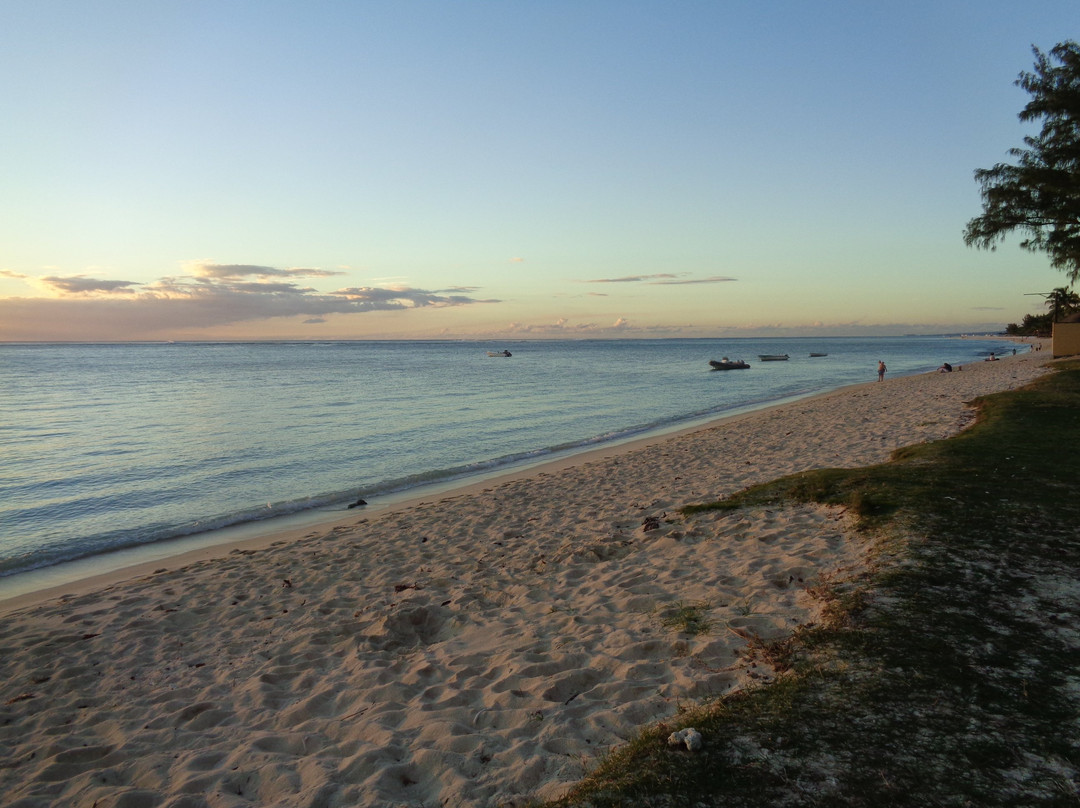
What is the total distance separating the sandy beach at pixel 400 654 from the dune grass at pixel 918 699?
0.45m

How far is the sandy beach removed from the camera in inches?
167

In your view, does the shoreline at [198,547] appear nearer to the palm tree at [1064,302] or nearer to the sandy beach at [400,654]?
the sandy beach at [400,654]

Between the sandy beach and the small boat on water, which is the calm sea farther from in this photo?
the small boat on water

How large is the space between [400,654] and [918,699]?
445cm

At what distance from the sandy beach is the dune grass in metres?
0.45

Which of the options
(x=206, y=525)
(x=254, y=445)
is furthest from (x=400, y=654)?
(x=254, y=445)

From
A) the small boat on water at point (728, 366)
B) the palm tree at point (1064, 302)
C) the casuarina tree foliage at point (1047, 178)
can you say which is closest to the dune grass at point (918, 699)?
the casuarina tree foliage at point (1047, 178)

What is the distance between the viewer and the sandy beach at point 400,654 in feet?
13.9

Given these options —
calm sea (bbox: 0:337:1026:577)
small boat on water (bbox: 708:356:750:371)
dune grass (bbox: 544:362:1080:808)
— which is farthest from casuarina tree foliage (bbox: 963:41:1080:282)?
small boat on water (bbox: 708:356:750:371)

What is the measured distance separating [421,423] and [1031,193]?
2714cm

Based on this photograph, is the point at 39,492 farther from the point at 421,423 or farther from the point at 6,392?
the point at 6,392

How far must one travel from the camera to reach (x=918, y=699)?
3988 millimetres

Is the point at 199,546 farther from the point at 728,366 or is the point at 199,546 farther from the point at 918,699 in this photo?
the point at 728,366

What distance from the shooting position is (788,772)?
3.38 metres
